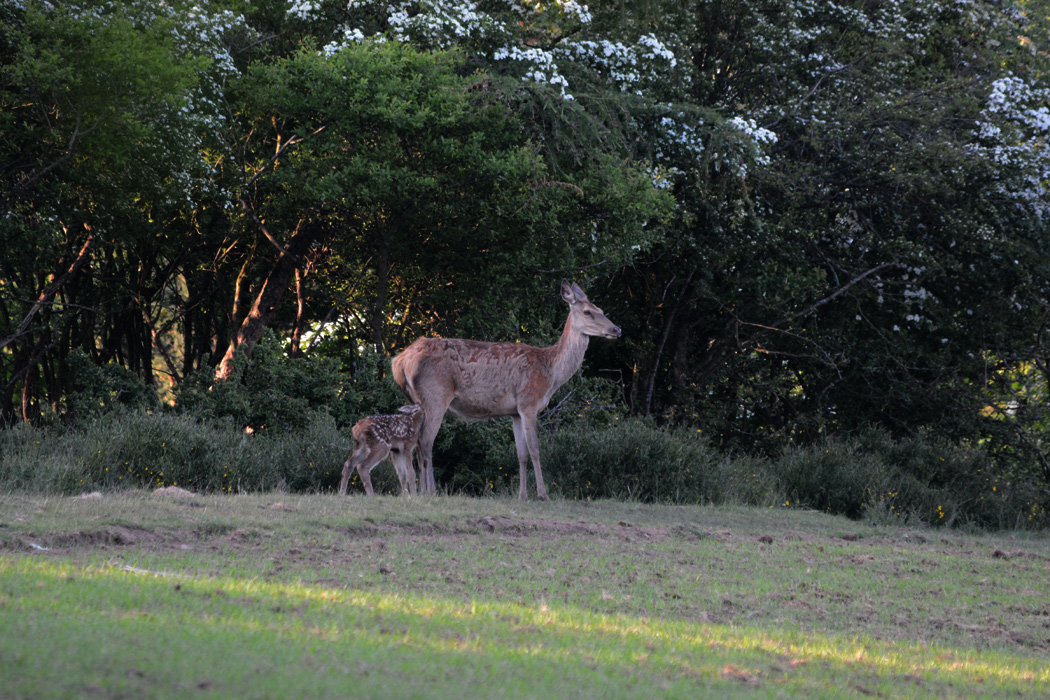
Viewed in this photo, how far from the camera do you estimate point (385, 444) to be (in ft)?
42.8

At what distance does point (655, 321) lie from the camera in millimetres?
24266

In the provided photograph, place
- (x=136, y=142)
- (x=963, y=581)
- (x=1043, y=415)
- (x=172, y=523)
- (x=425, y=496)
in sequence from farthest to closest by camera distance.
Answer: (x=1043, y=415) → (x=136, y=142) → (x=425, y=496) → (x=963, y=581) → (x=172, y=523)

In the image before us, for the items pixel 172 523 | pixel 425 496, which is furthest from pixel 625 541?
pixel 172 523

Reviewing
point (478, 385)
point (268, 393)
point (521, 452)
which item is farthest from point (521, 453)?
point (268, 393)

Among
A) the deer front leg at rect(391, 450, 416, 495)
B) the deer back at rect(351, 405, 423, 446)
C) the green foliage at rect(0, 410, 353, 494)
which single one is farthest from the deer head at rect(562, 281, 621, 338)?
the green foliage at rect(0, 410, 353, 494)

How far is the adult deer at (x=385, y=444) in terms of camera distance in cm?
1297

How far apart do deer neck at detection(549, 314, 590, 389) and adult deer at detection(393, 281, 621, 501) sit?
53mm

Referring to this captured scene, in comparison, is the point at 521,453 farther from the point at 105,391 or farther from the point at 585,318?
the point at 105,391

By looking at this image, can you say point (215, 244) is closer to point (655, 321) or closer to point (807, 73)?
point (655, 321)

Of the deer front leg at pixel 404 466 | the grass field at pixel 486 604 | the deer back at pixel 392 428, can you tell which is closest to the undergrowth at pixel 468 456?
the deer front leg at pixel 404 466

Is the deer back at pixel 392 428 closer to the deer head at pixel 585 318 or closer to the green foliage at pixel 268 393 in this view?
the deer head at pixel 585 318

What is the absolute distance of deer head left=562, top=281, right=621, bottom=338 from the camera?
1420cm

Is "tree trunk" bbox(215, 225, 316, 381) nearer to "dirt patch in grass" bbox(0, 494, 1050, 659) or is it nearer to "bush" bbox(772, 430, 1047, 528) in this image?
"bush" bbox(772, 430, 1047, 528)

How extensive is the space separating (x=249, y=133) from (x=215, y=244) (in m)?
4.14
